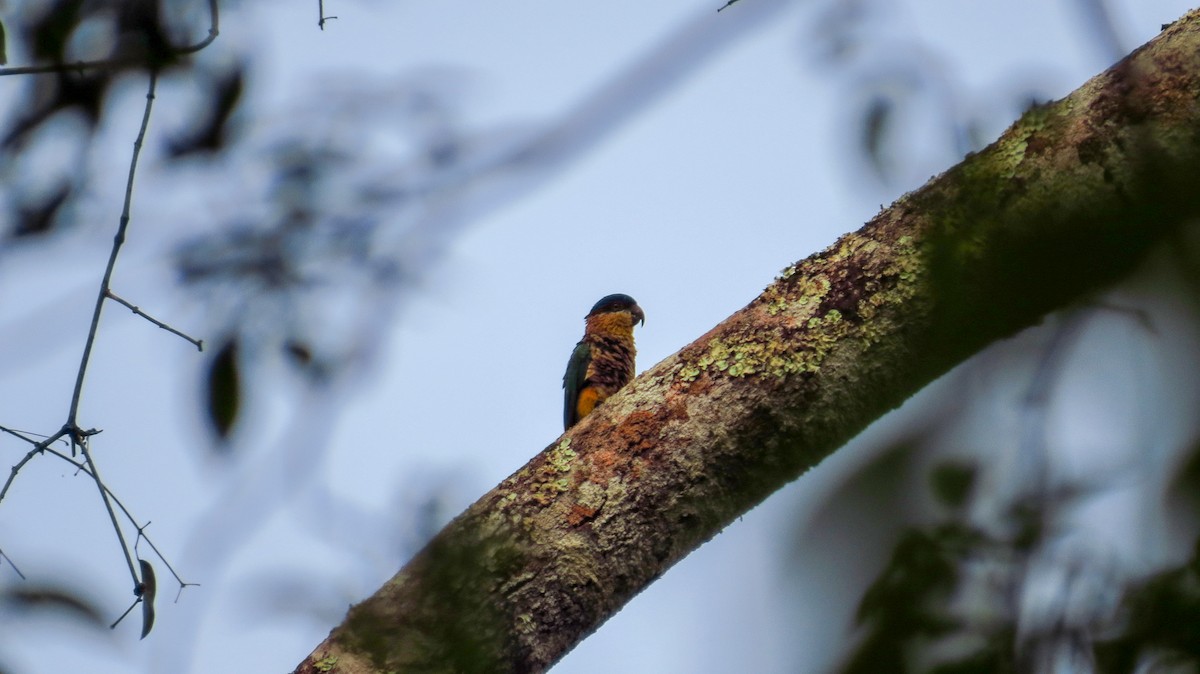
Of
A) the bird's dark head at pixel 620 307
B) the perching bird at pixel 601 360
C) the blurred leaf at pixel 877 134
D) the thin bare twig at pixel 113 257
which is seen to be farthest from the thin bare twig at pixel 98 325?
the bird's dark head at pixel 620 307

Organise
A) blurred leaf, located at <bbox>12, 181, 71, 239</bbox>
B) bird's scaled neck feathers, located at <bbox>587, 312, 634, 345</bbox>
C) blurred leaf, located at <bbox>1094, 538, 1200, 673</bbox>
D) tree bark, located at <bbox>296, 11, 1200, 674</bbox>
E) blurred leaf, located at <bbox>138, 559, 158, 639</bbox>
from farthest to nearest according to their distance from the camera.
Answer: bird's scaled neck feathers, located at <bbox>587, 312, 634, 345</bbox>
blurred leaf, located at <bbox>138, 559, 158, 639</bbox>
blurred leaf, located at <bbox>12, 181, 71, 239</bbox>
tree bark, located at <bbox>296, 11, 1200, 674</bbox>
blurred leaf, located at <bbox>1094, 538, 1200, 673</bbox>

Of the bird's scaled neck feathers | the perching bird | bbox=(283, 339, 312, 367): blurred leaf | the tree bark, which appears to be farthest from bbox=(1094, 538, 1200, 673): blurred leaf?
the bird's scaled neck feathers

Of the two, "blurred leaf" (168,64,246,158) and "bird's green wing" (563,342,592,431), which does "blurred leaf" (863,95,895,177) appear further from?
"bird's green wing" (563,342,592,431)

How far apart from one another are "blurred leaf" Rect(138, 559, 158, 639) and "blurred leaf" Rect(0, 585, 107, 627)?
407 mm

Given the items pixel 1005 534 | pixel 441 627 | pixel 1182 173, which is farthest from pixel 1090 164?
pixel 441 627

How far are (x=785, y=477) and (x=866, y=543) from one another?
1.36m

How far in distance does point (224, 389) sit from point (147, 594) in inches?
20.2

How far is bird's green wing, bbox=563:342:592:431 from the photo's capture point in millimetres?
4828

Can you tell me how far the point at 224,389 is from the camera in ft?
5.38

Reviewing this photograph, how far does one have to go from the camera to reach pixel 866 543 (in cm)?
60

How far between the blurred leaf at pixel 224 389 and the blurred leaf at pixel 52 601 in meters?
0.32

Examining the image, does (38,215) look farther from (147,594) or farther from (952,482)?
(952,482)

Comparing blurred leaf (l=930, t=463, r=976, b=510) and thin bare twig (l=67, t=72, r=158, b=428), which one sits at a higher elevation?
thin bare twig (l=67, t=72, r=158, b=428)

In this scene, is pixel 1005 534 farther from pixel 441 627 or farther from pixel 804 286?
pixel 804 286
